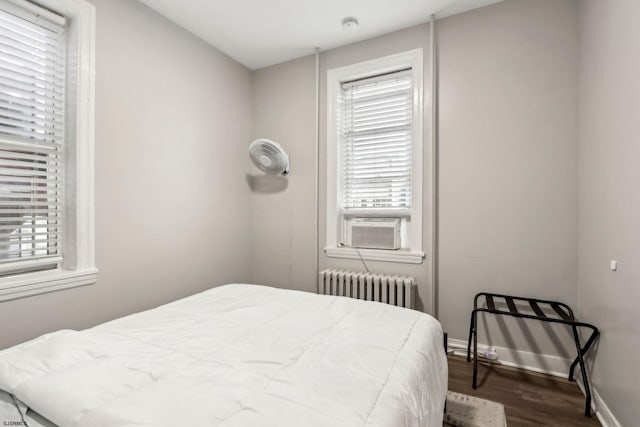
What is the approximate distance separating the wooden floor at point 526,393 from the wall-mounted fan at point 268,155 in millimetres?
2232

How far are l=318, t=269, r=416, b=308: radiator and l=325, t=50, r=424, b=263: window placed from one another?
21cm

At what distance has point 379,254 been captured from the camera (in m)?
2.69

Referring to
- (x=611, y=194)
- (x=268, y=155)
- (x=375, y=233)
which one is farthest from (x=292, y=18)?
(x=611, y=194)

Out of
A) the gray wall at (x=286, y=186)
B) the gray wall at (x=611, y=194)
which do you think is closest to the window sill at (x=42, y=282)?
the gray wall at (x=286, y=186)

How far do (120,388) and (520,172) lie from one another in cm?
266

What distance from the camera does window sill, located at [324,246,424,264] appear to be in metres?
2.54

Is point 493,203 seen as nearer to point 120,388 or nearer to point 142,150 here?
point 120,388

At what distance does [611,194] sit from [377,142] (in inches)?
67.7

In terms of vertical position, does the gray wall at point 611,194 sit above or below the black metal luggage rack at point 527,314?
above

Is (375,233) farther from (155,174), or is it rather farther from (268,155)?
(155,174)

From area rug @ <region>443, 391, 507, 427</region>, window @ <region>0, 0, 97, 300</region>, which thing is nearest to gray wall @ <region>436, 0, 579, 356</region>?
area rug @ <region>443, 391, 507, 427</region>

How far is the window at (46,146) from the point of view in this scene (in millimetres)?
1655

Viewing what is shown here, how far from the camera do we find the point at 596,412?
5.53ft

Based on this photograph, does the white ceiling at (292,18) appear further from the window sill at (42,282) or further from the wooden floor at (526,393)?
the wooden floor at (526,393)
